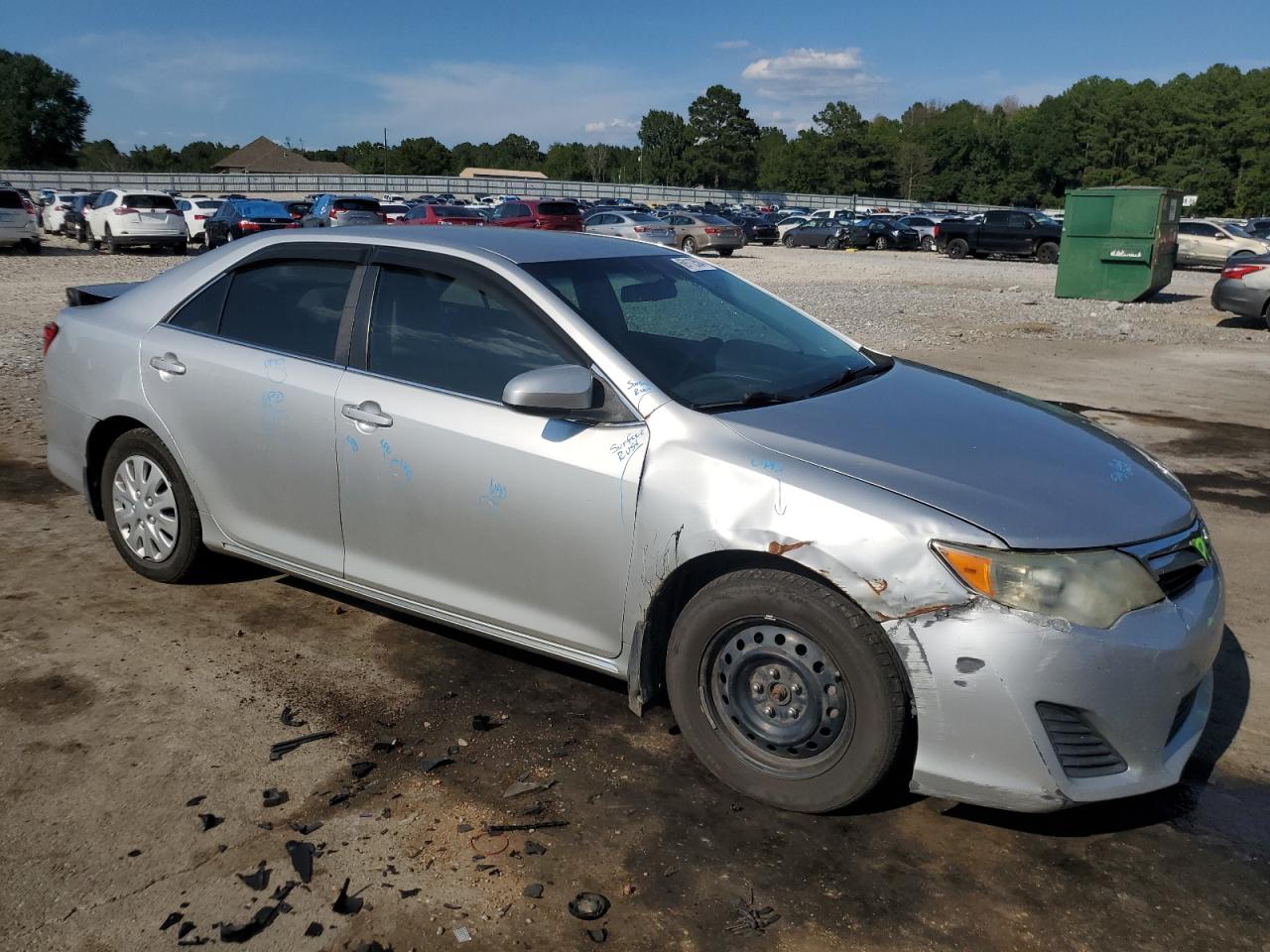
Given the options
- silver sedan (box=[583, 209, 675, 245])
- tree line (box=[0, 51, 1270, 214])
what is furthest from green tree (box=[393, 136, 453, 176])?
silver sedan (box=[583, 209, 675, 245])

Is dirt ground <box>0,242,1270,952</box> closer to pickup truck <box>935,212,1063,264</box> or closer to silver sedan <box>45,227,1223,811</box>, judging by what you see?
silver sedan <box>45,227,1223,811</box>

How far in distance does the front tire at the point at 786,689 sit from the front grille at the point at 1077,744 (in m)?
0.38

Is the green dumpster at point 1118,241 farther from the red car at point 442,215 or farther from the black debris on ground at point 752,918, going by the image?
the black debris on ground at point 752,918

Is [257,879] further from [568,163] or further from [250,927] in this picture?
[568,163]

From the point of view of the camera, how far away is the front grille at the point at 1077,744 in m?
2.91

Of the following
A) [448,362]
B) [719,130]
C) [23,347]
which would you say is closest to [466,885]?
[448,362]

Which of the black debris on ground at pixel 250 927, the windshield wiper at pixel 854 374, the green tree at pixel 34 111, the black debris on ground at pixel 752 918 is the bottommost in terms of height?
the black debris on ground at pixel 752 918

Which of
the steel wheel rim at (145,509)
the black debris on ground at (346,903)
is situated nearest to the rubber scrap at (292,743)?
the black debris on ground at (346,903)

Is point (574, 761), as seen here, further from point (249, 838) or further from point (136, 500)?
point (136, 500)

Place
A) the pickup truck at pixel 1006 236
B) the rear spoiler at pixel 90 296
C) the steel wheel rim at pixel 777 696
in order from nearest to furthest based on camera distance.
Result: the steel wheel rim at pixel 777 696
the rear spoiler at pixel 90 296
the pickup truck at pixel 1006 236

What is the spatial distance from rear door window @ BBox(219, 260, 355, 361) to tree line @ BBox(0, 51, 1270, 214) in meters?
98.3

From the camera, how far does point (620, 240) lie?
470 centimetres

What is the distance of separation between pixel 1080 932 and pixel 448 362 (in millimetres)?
2652

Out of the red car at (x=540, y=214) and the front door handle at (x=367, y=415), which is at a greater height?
the front door handle at (x=367, y=415)
